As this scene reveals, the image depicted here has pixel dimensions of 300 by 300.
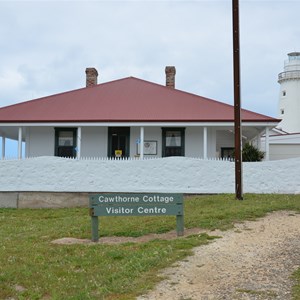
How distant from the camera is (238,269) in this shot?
6.72m

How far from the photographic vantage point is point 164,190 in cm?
1659

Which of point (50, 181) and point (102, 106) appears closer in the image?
point (50, 181)

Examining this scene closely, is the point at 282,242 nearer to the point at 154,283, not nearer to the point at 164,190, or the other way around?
the point at 154,283

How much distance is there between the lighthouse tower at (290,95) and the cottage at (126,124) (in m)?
20.7

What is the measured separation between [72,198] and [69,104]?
6604 mm

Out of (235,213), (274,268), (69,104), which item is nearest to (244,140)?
(69,104)

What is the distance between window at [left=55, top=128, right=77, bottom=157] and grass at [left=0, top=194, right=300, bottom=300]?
8.44 meters

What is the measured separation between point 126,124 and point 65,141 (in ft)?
10.9

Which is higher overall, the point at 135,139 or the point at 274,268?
the point at 135,139

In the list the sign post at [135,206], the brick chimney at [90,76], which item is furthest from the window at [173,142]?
the sign post at [135,206]

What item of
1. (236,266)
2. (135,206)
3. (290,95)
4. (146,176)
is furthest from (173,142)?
(290,95)

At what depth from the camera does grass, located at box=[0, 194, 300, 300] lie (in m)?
6.25

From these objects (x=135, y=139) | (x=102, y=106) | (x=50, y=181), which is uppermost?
(x=102, y=106)

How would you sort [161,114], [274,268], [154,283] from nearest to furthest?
[154,283]
[274,268]
[161,114]
